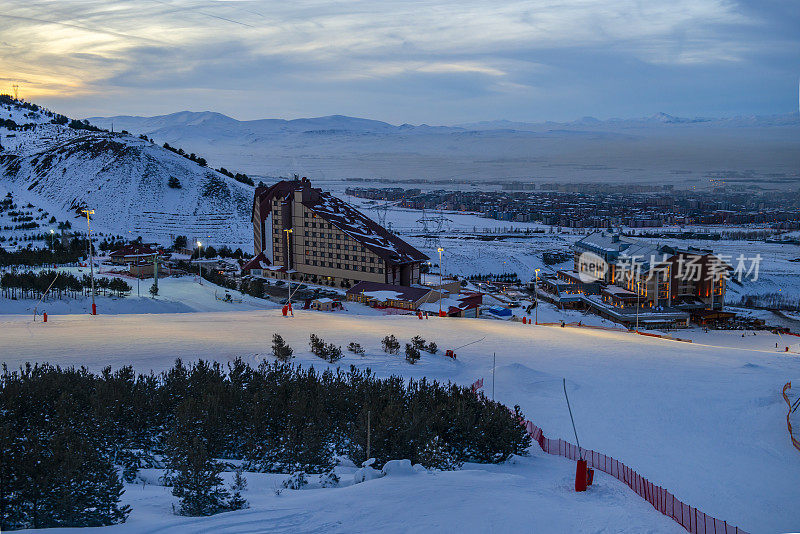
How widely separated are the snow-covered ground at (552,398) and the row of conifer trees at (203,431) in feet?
2.48

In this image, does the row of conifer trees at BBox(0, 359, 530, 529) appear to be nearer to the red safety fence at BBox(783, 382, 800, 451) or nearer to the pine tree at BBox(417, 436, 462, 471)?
the pine tree at BBox(417, 436, 462, 471)

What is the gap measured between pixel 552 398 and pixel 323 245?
38.2 meters

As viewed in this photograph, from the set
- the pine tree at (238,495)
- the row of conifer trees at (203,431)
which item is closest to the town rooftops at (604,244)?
the row of conifer trees at (203,431)

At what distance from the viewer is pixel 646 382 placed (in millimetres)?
20125

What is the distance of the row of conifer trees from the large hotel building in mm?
36828

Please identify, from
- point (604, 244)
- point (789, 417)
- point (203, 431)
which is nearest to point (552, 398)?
point (789, 417)

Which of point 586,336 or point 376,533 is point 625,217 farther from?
point 376,533

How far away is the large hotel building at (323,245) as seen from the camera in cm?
5234

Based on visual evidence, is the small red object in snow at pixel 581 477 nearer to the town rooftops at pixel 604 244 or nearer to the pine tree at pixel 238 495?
the pine tree at pixel 238 495

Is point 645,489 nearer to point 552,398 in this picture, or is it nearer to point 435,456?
point 435,456

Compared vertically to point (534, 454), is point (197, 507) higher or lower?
higher

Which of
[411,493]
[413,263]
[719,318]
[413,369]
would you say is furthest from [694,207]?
[411,493]

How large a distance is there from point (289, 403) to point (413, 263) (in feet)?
131

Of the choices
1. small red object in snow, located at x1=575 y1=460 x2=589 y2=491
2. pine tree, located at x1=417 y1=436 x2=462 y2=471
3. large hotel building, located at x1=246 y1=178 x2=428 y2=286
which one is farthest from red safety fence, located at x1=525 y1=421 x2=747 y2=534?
large hotel building, located at x1=246 y1=178 x2=428 y2=286
